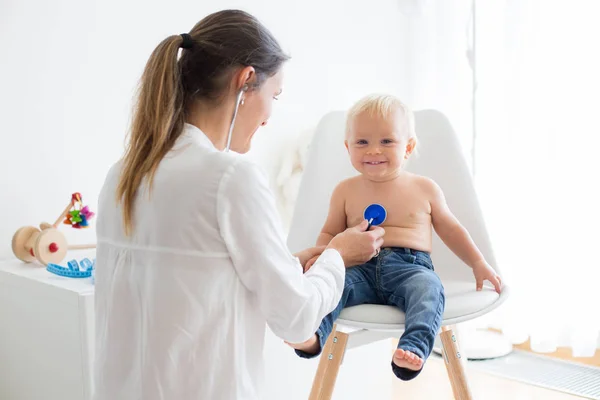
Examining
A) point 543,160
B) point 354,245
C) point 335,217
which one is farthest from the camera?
point 543,160

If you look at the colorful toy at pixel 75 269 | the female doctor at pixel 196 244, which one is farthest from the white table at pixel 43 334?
the female doctor at pixel 196 244

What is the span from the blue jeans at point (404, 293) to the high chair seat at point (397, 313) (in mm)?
19

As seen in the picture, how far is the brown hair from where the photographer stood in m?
0.90

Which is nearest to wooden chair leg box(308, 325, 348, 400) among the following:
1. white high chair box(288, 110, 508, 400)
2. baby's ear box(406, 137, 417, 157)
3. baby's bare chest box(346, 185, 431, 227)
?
white high chair box(288, 110, 508, 400)

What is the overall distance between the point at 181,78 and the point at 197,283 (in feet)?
0.91

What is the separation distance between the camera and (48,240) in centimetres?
162

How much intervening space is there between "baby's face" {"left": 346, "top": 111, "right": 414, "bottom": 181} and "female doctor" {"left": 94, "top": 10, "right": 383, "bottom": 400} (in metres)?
0.39

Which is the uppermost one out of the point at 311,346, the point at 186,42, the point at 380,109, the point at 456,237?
the point at 186,42

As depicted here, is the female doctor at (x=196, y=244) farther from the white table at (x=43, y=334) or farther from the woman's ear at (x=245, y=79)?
the white table at (x=43, y=334)

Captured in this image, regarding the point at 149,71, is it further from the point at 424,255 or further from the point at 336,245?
the point at 424,255

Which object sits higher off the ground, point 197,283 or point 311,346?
point 197,283

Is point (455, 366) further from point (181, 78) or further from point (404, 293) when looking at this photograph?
point (181, 78)

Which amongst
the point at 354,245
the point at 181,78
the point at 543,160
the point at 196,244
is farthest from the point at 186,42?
the point at 543,160

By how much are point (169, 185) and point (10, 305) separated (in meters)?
0.96
